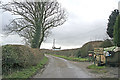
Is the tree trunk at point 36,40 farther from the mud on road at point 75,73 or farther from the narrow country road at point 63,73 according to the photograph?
the mud on road at point 75,73

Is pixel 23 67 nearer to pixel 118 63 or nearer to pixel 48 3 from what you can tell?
pixel 118 63

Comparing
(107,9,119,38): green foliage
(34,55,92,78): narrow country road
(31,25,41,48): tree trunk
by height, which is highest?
(107,9,119,38): green foliage

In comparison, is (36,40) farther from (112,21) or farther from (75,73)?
(75,73)

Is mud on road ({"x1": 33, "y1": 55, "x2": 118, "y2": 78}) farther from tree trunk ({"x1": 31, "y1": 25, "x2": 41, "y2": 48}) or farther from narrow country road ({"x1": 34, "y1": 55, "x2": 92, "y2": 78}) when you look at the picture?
tree trunk ({"x1": 31, "y1": 25, "x2": 41, "y2": 48})

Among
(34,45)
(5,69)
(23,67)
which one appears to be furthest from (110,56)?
(34,45)

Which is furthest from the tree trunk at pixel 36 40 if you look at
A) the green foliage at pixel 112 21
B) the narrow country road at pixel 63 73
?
the green foliage at pixel 112 21

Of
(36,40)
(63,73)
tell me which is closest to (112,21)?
(36,40)

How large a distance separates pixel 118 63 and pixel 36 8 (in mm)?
19357

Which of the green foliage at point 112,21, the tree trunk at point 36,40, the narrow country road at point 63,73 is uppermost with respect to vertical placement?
the green foliage at point 112,21

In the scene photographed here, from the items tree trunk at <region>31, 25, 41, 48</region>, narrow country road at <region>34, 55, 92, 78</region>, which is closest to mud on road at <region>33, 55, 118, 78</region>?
narrow country road at <region>34, 55, 92, 78</region>


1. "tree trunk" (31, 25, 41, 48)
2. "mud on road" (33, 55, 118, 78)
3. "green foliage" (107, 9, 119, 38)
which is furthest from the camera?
"tree trunk" (31, 25, 41, 48)

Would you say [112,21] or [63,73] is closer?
[63,73]

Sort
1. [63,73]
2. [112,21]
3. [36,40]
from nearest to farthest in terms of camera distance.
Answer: [63,73]
[112,21]
[36,40]

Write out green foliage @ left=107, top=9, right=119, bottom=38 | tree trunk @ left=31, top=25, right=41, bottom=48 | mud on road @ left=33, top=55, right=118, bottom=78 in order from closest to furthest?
1. mud on road @ left=33, top=55, right=118, bottom=78
2. green foliage @ left=107, top=9, right=119, bottom=38
3. tree trunk @ left=31, top=25, right=41, bottom=48
